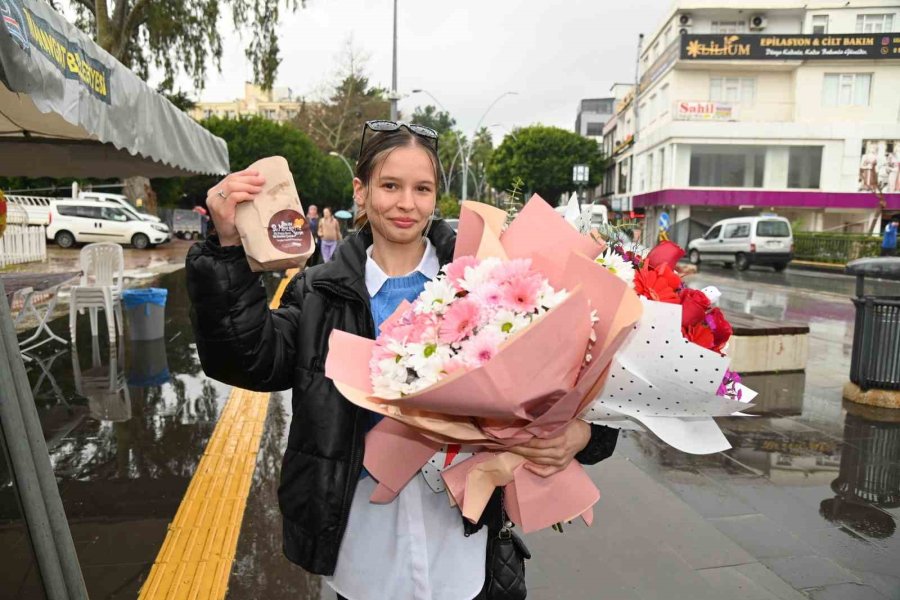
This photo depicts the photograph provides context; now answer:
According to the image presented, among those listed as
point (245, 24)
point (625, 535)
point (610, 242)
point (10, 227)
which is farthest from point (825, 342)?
point (245, 24)

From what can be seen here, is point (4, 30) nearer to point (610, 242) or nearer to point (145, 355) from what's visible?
point (610, 242)

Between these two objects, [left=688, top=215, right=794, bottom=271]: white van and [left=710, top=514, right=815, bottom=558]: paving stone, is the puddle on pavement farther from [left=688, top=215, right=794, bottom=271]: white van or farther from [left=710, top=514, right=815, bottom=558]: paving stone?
[left=688, top=215, right=794, bottom=271]: white van

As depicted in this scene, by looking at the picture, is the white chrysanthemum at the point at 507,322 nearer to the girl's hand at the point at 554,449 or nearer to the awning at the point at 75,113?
the girl's hand at the point at 554,449

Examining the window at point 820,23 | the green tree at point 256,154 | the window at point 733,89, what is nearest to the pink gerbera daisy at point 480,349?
the green tree at point 256,154

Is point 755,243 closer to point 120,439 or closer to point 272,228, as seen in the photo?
point 120,439

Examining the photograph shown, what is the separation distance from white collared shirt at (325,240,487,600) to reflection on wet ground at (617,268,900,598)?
218cm

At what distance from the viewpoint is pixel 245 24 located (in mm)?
19406

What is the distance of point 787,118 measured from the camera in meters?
35.4

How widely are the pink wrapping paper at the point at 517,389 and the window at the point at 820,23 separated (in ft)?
143

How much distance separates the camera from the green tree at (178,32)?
1778cm

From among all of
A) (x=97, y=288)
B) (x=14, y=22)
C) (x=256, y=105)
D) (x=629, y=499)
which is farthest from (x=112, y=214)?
(x=256, y=105)

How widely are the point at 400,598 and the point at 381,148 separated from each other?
3.88 ft

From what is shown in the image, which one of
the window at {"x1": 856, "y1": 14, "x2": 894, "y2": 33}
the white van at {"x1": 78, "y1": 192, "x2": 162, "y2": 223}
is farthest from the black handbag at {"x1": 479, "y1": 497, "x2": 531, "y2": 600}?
the window at {"x1": 856, "y1": 14, "x2": 894, "y2": 33}

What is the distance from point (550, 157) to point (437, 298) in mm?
57546
